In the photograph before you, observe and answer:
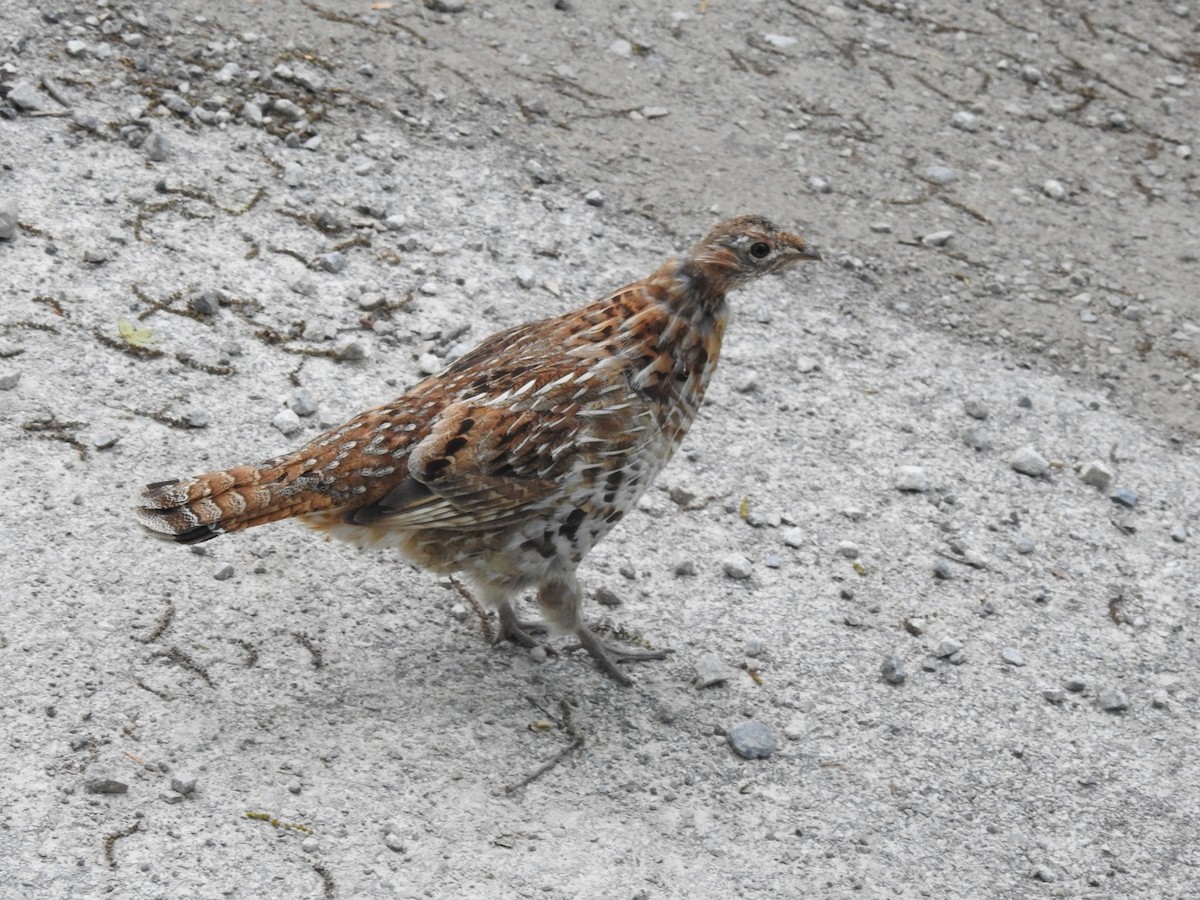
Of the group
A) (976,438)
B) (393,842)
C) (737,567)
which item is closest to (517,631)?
(737,567)

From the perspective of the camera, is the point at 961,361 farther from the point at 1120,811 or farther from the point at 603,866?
the point at 603,866

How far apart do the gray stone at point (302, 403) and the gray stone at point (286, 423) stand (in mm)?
53

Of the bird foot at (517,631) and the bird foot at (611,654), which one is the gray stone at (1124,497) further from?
the bird foot at (517,631)

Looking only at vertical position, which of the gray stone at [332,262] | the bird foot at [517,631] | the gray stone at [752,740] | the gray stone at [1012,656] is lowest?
the bird foot at [517,631]

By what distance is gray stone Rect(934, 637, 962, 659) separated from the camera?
4707 millimetres

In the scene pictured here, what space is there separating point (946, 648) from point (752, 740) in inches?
34.1

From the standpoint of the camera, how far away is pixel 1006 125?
741 centimetres

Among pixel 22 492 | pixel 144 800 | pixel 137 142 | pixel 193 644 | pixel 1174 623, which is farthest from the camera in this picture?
pixel 137 142

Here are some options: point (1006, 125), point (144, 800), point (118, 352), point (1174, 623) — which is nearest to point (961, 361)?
point (1174, 623)

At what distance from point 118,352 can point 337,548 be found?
117 centimetres

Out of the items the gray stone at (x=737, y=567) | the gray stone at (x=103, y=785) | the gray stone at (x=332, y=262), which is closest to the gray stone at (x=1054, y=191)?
the gray stone at (x=737, y=567)

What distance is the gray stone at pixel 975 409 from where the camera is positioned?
5.75 meters

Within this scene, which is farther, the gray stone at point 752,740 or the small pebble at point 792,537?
the small pebble at point 792,537

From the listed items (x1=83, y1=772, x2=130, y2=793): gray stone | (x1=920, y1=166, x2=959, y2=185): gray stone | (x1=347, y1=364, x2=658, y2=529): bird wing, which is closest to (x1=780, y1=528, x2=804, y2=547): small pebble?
(x1=347, y1=364, x2=658, y2=529): bird wing
